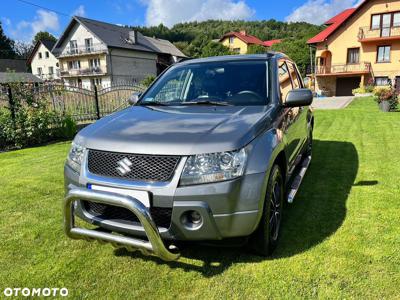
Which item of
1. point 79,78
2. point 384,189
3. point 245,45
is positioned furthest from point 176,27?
point 384,189

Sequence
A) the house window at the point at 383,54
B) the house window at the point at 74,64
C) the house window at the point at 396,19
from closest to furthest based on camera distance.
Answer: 1. the house window at the point at 396,19
2. the house window at the point at 383,54
3. the house window at the point at 74,64

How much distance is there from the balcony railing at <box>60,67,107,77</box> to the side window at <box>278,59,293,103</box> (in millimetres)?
43059

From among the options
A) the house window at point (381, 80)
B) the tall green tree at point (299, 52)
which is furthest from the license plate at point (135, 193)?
the tall green tree at point (299, 52)

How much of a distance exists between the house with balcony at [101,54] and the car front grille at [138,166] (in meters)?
40.9

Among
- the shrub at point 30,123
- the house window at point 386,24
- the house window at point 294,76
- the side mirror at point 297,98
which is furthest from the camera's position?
the house window at point 386,24

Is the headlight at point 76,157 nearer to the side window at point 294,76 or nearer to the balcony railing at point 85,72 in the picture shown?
the side window at point 294,76

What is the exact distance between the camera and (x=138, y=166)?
249 cm

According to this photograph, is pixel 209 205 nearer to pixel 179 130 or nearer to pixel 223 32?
→ pixel 179 130

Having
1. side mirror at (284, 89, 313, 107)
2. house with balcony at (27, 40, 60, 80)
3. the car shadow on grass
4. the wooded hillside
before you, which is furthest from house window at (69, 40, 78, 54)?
side mirror at (284, 89, 313, 107)

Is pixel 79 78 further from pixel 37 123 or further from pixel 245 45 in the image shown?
pixel 37 123

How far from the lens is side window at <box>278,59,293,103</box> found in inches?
149

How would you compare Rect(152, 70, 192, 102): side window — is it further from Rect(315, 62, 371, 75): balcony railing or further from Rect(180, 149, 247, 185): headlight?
Rect(315, 62, 371, 75): balcony railing

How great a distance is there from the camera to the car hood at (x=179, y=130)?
2438mm

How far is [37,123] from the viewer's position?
884 cm
